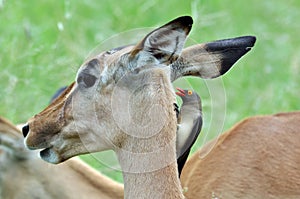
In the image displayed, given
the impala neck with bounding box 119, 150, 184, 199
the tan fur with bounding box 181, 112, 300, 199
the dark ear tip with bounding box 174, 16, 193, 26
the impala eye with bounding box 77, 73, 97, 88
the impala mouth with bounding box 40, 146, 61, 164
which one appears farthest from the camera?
the tan fur with bounding box 181, 112, 300, 199

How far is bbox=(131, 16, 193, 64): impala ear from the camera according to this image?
3688 mm

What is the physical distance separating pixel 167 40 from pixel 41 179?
1430mm

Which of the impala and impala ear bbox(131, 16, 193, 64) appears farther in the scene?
the impala

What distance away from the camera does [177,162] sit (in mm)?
4305

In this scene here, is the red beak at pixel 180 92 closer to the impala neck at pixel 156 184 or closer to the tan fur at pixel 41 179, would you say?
the impala neck at pixel 156 184

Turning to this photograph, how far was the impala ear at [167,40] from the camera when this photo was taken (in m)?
3.69

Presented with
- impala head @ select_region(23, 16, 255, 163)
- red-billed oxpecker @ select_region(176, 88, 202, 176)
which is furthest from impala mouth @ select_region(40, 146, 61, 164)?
red-billed oxpecker @ select_region(176, 88, 202, 176)

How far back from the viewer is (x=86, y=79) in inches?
161

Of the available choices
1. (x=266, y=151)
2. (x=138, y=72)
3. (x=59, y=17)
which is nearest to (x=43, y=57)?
(x=59, y=17)

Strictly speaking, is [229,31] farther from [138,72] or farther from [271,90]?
[138,72]

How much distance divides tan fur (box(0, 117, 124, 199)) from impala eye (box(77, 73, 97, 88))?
85 centimetres

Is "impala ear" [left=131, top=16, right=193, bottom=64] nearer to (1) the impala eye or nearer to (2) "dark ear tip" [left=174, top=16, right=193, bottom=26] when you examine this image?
(2) "dark ear tip" [left=174, top=16, right=193, bottom=26]

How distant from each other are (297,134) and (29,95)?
2251mm

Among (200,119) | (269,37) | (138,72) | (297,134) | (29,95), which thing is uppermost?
(138,72)
